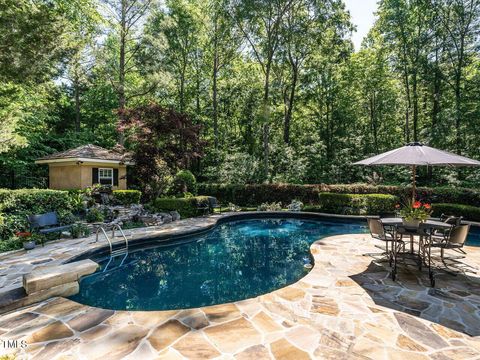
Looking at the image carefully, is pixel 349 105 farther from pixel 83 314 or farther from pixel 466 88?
pixel 83 314

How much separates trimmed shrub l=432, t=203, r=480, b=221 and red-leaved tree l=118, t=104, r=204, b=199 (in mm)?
11142

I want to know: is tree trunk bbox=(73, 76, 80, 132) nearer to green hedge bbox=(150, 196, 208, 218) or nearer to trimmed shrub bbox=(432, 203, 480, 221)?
green hedge bbox=(150, 196, 208, 218)

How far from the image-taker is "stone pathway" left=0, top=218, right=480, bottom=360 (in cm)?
279

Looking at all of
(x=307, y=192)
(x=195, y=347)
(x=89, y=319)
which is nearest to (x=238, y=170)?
(x=307, y=192)

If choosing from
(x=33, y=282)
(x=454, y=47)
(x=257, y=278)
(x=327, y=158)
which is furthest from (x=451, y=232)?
(x=454, y=47)

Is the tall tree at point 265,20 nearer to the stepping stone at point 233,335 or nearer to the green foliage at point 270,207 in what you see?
the green foliage at point 270,207

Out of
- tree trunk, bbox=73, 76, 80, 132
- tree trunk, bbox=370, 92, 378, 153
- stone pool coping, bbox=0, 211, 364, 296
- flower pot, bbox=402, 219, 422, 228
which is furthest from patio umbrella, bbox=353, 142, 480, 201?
tree trunk, bbox=73, 76, 80, 132

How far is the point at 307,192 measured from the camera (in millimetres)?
14820

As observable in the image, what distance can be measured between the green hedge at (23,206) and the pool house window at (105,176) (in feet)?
26.7

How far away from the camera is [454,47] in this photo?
56.5ft

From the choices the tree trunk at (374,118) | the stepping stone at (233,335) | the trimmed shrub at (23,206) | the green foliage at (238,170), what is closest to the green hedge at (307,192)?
the green foliage at (238,170)

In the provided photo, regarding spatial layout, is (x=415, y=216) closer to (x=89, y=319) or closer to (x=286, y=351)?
(x=286, y=351)

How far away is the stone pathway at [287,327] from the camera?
279 cm

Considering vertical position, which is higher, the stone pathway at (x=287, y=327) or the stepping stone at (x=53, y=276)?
the stepping stone at (x=53, y=276)
